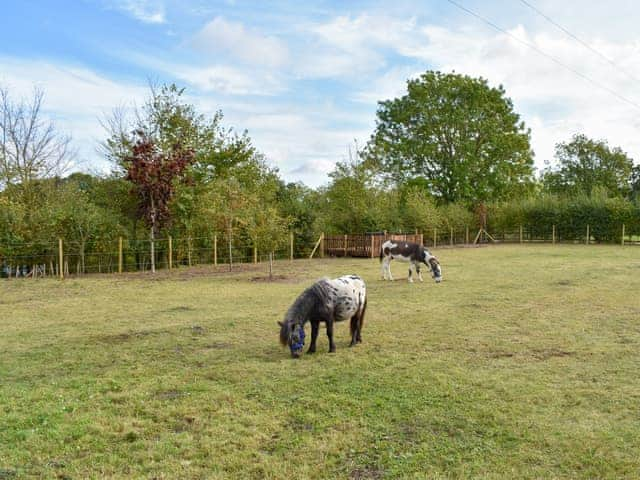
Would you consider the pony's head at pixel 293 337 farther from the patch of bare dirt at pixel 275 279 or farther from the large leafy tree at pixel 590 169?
the large leafy tree at pixel 590 169

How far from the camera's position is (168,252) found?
19.8 metres

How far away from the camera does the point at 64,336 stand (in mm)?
8023

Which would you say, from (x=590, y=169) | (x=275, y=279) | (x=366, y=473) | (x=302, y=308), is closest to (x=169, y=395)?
(x=302, y=308)

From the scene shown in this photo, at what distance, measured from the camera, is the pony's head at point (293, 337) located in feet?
21.8

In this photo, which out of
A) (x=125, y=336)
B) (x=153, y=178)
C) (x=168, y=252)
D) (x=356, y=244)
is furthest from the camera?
(x=356, y=244)

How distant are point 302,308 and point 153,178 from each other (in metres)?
12.7

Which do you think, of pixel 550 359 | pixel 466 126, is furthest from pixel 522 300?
pixel 466 126

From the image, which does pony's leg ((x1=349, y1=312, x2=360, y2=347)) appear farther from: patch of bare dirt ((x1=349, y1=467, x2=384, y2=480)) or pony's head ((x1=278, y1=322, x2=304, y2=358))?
patch of bare dirt ((x1=349, y1=467, x2=384, y2=480))

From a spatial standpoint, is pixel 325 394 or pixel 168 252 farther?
pixel 168 252

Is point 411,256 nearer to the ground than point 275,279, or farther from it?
farther from it

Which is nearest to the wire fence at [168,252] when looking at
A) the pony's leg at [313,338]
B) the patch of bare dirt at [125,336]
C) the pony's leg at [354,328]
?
the patch of bare dirt at [125,336]

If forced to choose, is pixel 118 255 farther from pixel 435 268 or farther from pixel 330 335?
pixel 330 335

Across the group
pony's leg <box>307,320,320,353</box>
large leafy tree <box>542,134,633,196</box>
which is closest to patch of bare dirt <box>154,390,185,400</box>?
pony's leg <box>307,320,320,353</box>

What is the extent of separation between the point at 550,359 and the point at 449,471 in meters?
3.51
